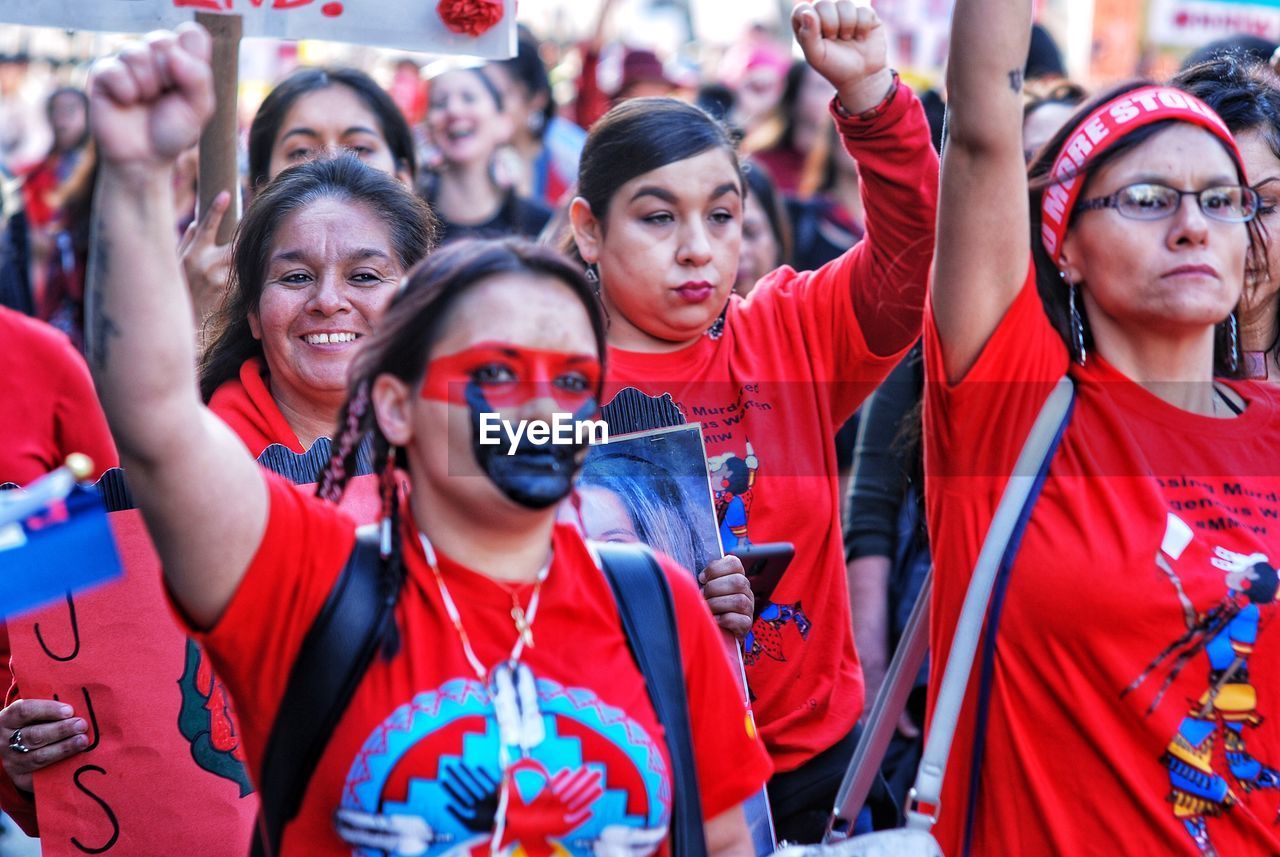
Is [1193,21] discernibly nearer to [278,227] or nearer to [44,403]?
[278,227]

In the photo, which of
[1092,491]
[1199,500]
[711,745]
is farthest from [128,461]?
[1199,500]

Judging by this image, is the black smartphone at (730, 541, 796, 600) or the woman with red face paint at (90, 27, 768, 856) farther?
the black smartphone at (730, 541, 796, 600)

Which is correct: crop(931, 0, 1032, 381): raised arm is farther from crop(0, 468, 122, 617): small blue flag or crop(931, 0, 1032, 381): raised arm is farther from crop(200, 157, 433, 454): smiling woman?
crop(0, 468, 122, 617): small blue flag

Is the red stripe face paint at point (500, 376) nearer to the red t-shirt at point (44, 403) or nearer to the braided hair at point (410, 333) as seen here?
the braided hair at point (410, 333)

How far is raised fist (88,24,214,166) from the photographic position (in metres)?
1.63

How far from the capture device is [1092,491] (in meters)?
2.37

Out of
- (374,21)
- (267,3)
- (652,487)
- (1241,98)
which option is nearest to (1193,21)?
(1241,98)

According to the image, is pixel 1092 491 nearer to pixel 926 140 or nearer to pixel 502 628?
pixel 926 140

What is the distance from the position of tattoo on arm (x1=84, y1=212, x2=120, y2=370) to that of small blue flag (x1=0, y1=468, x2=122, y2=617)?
0.17m

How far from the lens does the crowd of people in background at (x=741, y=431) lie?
1748 millimetres

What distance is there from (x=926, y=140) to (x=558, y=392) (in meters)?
1.30

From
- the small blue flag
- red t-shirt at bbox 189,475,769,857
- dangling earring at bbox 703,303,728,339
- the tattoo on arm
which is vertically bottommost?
red t-shirt at bbox 189,475,769,857

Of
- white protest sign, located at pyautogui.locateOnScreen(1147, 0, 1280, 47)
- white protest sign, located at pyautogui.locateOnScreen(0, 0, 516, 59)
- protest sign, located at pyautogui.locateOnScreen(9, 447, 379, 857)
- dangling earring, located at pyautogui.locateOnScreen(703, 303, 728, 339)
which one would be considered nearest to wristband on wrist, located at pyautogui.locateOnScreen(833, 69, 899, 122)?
dangling earring, located at pyautogui.locateOnScreen(703, 303, 728, 339)

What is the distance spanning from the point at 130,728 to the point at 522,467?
0.98 m
